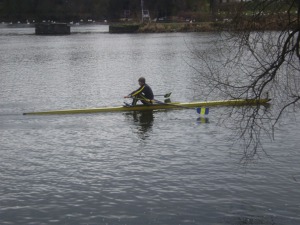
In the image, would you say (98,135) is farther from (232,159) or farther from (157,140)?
(232,159)

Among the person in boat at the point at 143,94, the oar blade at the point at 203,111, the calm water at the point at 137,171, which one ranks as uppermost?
the person in boat at the point at 143,94

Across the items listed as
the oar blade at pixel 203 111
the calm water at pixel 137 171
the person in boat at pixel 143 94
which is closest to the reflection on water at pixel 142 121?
the calm water at pixel 137 171

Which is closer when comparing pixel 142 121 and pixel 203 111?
pixel 142 121

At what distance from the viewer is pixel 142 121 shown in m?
24.2

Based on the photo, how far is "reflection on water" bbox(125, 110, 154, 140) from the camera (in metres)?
22.1

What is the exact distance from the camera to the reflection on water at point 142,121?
22109 millimetres

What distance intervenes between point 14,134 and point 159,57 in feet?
131

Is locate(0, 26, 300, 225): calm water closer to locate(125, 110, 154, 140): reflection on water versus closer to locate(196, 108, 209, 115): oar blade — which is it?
locate(125, 110, 154, 140): reflection on water

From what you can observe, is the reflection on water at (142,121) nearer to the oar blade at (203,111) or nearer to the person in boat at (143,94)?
the person in boat at (143,94)

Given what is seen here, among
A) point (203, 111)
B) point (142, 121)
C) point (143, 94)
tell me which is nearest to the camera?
point (142, 121)

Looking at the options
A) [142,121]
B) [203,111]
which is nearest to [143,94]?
[142,121]

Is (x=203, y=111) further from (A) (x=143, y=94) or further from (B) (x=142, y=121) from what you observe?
(A) (x=143, y=94)

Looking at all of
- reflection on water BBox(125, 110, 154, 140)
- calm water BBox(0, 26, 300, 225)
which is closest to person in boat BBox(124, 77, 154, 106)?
reflection on water BBox(125, 110, 154, 140)

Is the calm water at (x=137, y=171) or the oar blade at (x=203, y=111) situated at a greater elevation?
the oar blade at (x=203, y=111)
